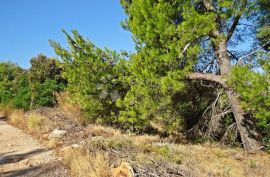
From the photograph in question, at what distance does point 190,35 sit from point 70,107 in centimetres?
819

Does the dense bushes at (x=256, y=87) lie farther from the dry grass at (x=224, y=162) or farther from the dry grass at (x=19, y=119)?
the dry grass at (x=19, y=119)

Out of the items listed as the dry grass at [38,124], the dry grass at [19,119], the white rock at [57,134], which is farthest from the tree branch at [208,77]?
the dry grass at [19,119]

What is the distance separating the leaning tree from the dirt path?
395 centimetres

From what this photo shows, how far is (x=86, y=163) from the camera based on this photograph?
7422 mm

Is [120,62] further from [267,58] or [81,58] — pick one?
[267,58]

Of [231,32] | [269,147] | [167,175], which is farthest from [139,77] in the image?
[167,175]

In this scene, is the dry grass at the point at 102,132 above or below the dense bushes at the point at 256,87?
below

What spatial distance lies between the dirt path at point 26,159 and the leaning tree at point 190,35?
3.95 m

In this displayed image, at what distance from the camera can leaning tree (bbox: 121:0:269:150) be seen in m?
10.6

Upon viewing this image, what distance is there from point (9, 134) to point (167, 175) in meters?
8.90

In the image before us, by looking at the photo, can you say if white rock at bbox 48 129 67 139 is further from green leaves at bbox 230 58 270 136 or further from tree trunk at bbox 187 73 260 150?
green leaves at bbox 230 58 270 136

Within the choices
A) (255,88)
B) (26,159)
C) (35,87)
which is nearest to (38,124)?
(26,159)

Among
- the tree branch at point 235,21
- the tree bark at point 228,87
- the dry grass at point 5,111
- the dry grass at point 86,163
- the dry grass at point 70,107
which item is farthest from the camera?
the dry grass at point 5,111

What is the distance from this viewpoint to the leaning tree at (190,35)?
10.6 m
